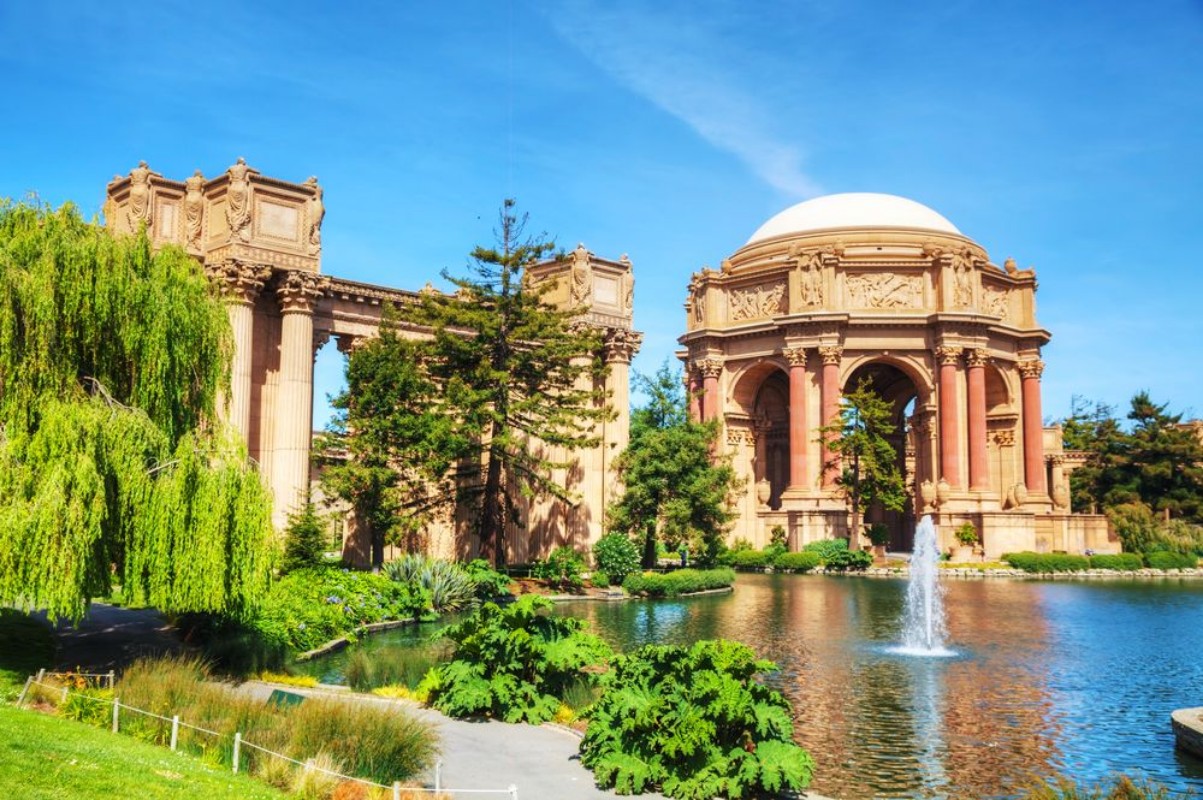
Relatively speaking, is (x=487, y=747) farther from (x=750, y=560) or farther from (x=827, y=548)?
(x=827, y=548)

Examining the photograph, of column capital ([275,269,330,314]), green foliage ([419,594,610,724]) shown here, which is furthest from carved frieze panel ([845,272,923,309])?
green foliage ([419,594,610,724])

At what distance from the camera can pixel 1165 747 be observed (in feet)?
41.5

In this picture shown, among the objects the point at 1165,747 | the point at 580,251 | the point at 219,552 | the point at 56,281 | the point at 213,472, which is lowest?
the point at 1165,747

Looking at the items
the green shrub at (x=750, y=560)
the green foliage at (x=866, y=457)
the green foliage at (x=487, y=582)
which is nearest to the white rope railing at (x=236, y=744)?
the green foliage at (x=487, y=582)

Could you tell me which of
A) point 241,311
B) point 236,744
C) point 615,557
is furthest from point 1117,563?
point 236,744

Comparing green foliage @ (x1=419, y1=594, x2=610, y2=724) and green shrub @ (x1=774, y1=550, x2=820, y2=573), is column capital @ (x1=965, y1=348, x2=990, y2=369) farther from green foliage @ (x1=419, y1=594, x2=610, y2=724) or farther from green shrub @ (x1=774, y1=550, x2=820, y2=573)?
green foliage @ (x1=419, y1=594, x2=610, y2=724)

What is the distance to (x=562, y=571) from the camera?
31.7 m

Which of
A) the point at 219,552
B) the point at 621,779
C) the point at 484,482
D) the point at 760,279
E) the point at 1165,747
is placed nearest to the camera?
the point at 621,779

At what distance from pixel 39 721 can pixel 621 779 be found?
244 inches

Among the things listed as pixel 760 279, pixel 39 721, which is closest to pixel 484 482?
pixel 39 721

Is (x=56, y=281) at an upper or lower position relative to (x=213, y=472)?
upper

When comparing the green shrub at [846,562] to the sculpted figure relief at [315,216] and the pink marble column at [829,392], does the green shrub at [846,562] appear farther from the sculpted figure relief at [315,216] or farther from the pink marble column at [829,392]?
the sculpted figure relief at [315,216]

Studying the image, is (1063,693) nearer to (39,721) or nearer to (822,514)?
(39,721)

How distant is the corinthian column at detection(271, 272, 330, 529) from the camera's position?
2838 centimetres
